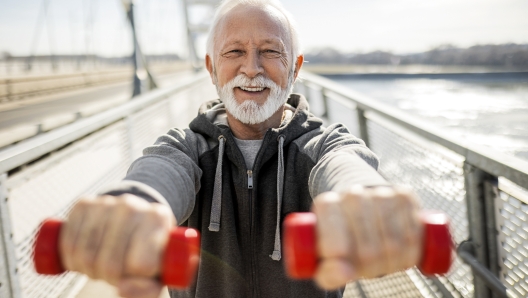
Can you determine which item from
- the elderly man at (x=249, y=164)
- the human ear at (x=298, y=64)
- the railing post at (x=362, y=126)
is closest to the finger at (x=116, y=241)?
the elderly man at (x=249, y=164)

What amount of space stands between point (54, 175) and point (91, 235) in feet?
4.75

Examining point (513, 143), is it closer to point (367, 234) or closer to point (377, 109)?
point (377, 109)

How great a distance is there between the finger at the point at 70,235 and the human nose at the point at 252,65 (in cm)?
93

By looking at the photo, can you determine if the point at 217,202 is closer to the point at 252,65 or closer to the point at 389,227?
the point at 252,65

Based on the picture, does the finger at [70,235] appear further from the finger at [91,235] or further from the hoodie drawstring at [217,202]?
the hoodie drawstring at [217,202]

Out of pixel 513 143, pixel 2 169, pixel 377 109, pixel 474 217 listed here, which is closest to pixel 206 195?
pixel 2 169

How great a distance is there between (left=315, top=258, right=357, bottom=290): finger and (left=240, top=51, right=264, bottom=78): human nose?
0.99 m

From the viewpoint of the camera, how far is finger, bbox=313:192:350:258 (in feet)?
1.84

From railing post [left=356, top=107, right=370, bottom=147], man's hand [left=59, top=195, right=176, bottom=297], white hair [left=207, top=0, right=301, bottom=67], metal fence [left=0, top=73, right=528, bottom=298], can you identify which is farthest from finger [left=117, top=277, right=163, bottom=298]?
railing post [left=356, top=107, right=370, bottom=147]

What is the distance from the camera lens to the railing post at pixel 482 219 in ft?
4.32

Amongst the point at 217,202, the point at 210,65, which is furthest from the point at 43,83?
the point at 217,202

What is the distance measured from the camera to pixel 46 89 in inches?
949

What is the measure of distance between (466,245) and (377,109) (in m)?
1.18

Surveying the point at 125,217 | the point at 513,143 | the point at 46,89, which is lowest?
the point at 513,143
